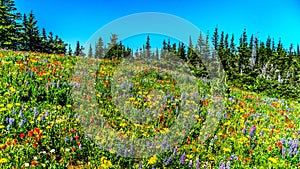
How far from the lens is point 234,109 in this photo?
10.6m

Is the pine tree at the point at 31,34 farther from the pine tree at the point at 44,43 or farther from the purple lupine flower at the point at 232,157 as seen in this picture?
the purple lupine flower at the point at 232,157

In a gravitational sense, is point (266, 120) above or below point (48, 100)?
below

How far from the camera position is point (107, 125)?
752cm

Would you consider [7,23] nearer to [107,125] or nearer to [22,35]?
[22,35]

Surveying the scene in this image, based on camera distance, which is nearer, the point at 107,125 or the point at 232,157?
the point at 232,157

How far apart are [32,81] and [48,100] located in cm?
113

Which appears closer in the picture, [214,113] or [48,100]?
[48,100]

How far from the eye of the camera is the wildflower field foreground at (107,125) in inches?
241

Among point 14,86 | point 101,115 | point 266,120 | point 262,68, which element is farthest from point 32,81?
point 262,68

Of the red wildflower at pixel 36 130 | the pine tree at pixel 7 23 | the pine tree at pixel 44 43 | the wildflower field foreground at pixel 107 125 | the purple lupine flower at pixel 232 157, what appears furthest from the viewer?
the pine tree at pixel 44 43

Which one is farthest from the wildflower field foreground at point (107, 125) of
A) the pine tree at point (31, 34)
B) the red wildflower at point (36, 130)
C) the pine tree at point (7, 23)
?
the pine tree at point (31, 34)

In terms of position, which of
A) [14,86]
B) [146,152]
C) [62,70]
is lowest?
[146,152]

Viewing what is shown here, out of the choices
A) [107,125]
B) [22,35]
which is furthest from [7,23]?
[107,125]

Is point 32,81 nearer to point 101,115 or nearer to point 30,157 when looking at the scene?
point 101,115
